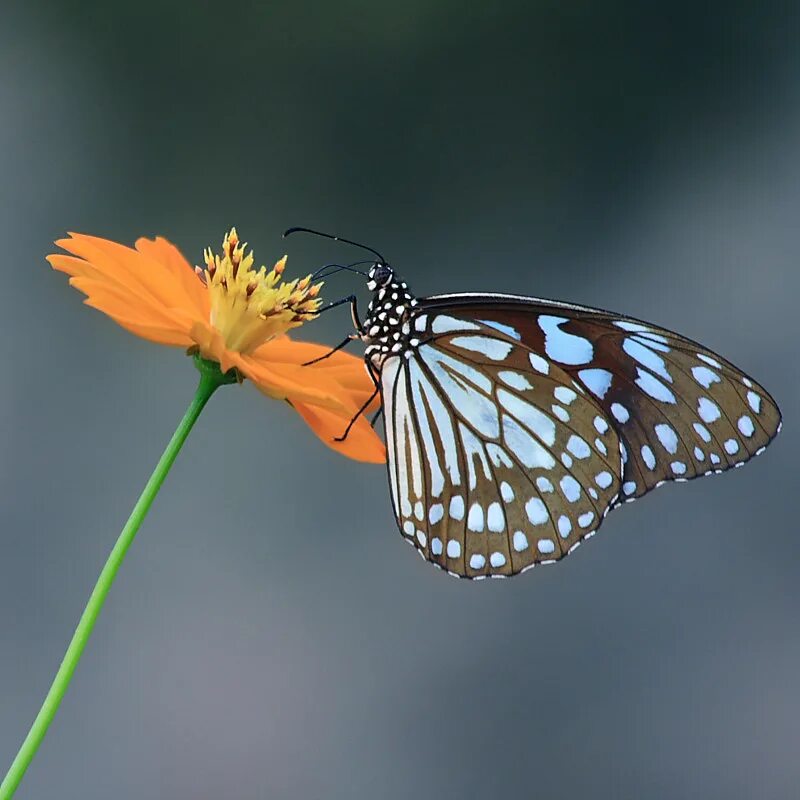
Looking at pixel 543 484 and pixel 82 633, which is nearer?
pixel 82 633

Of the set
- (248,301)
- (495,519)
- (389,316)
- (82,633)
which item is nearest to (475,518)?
(495,519)

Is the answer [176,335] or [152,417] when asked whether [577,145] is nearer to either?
[152,417]

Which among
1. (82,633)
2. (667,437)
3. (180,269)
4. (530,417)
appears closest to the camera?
(82,633)

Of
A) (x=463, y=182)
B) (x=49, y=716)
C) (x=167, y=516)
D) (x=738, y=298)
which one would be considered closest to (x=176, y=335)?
(x=49, y=716)

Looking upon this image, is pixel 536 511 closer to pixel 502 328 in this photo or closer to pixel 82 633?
pixel 502 328

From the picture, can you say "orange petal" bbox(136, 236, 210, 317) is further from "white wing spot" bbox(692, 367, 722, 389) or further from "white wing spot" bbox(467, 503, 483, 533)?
"white wing spot" bbox(692, 367, 722, 389)

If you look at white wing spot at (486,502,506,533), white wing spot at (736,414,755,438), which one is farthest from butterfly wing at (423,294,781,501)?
white wing spot at (486,502,506,533)
